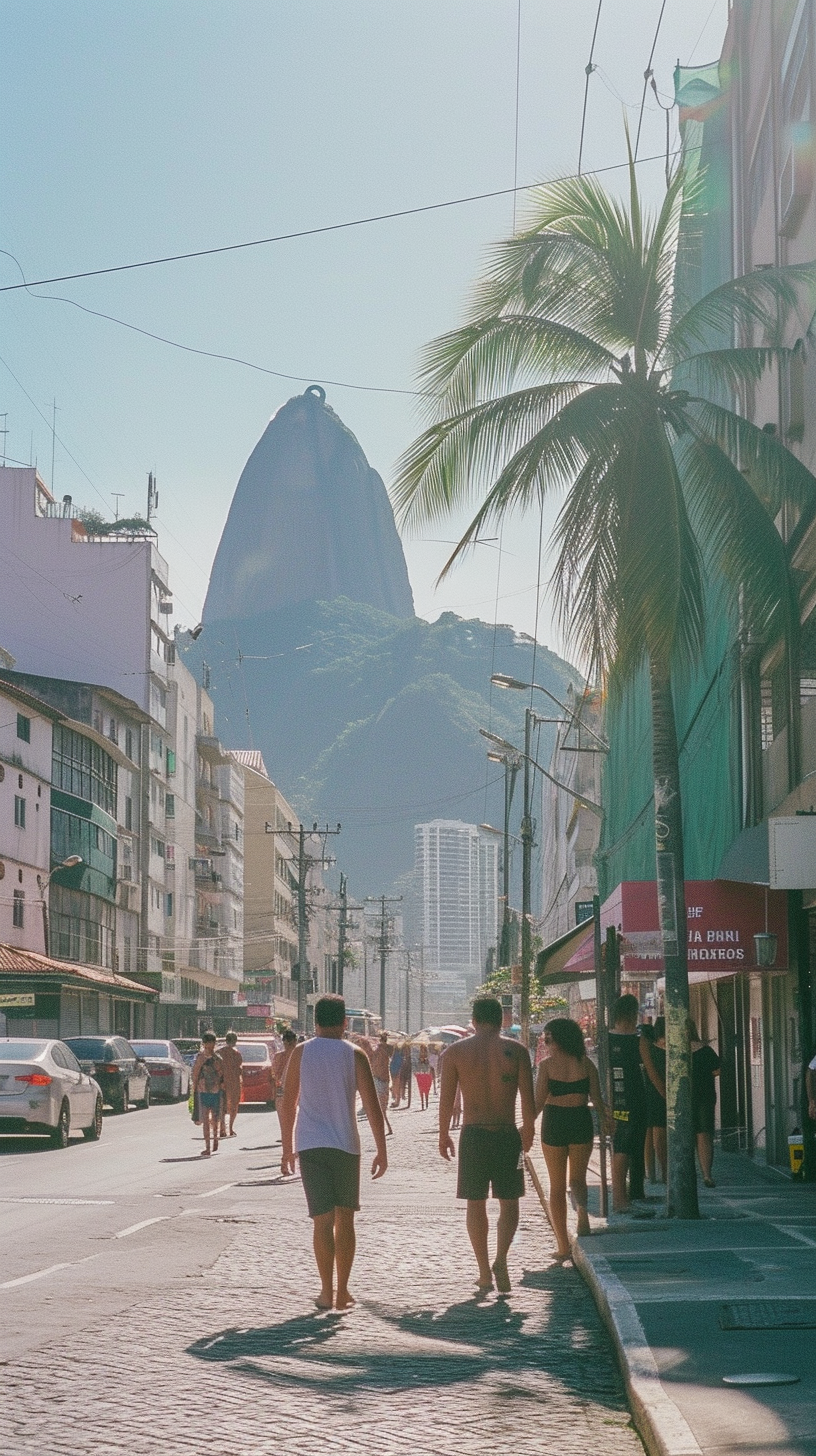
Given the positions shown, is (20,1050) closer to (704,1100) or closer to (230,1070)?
(230,1070)

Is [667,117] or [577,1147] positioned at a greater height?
[667,117]

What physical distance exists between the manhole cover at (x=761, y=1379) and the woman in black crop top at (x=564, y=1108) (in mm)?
4813

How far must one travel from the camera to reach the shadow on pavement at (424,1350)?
7.21 m

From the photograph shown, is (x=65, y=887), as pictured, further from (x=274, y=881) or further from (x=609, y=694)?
(x=274, y=881)

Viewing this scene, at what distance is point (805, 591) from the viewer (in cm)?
1680

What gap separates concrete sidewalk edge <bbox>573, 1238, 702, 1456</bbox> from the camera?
5.57m

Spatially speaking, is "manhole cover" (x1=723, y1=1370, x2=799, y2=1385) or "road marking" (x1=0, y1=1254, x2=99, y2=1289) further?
"road marking" (x1=0, y1=1254, x2=99, y2=1289)

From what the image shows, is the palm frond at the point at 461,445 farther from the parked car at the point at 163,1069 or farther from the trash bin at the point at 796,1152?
the parked car at the point at 163,1069

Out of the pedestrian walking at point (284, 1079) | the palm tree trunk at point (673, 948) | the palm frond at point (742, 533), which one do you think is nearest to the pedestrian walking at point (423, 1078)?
the pedestrian walking at point (284, 1079)

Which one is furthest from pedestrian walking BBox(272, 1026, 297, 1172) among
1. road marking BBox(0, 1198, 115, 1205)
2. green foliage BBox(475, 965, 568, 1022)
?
green foliage BBox(475, 965, 568, 1022)

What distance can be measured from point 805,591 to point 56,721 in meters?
40.1

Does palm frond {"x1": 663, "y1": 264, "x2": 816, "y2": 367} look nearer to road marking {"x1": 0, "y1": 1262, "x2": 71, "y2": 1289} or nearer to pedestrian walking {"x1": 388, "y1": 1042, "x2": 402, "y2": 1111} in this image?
Result: road marking {"x1": 0, "y1": 1262, "x2": 71, "y2": 1289}

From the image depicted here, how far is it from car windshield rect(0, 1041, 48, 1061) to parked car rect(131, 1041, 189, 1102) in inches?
672

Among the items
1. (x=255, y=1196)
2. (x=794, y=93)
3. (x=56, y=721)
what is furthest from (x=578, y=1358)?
(x=56, y=721)
